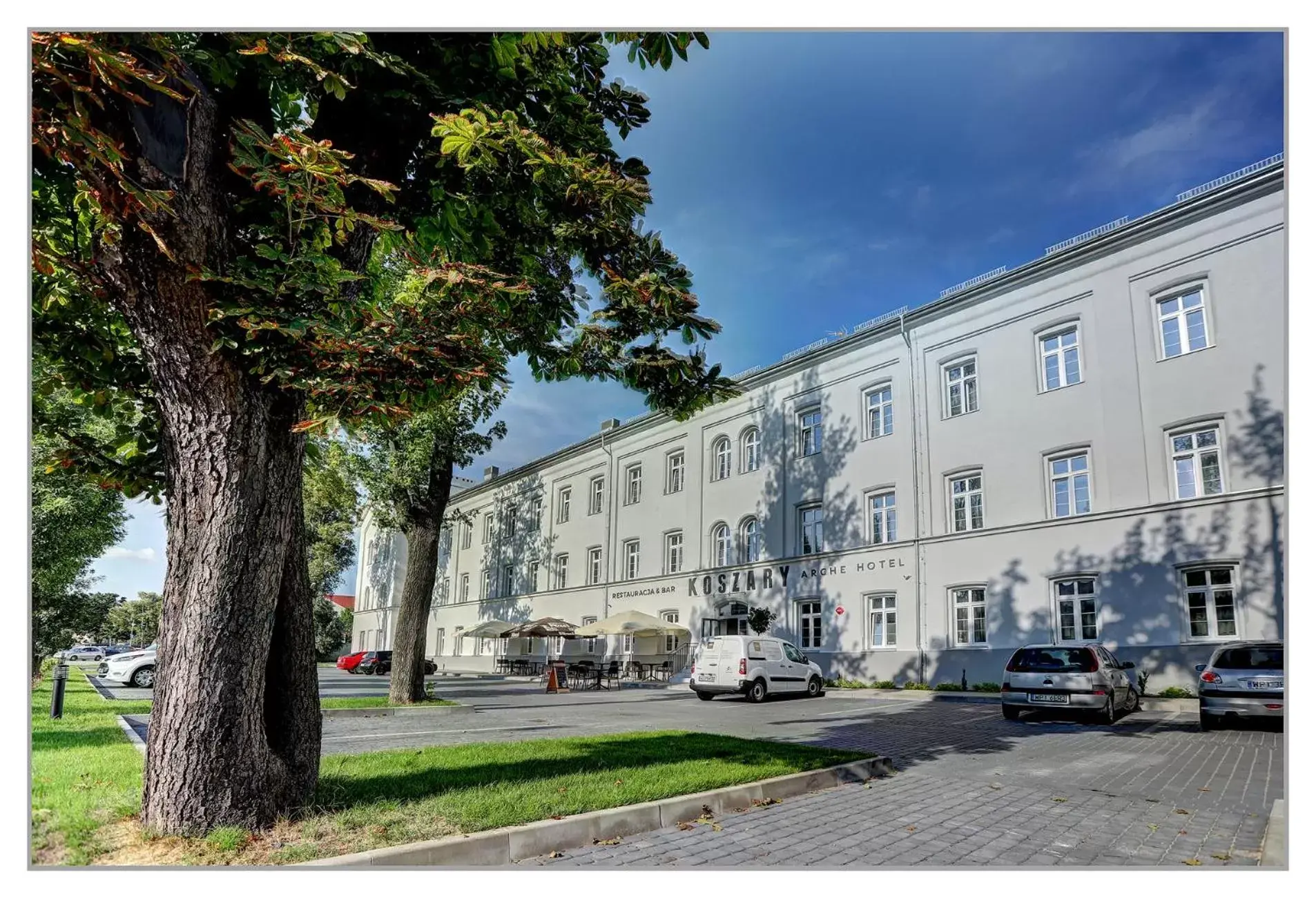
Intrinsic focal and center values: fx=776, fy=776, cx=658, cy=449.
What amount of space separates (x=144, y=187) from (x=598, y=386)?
364 centimetres

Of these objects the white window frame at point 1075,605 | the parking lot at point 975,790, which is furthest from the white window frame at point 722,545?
the parking lot at point 975,790

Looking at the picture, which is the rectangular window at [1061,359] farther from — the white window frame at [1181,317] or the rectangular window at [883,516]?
the rectangular window at [883,516]

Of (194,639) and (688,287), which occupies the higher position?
(688,287)

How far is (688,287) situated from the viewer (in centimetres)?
536

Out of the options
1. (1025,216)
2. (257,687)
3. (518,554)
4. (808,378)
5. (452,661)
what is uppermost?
(808,378)

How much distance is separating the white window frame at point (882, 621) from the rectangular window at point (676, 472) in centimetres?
794

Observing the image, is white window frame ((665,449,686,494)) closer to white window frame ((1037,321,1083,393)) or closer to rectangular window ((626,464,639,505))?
rectangular window ((626,464,639,505))

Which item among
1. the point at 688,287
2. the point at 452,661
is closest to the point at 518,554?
the point at 452,661

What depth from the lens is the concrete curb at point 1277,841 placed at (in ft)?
13.4

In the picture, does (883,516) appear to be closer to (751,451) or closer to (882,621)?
(882,621)

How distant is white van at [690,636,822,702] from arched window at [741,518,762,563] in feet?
20.9

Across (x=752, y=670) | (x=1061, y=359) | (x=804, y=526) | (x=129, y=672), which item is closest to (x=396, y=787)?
(x=129, y=672)

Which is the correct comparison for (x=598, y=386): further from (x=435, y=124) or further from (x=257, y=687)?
(x=257, y=687)

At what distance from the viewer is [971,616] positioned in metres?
17.3
